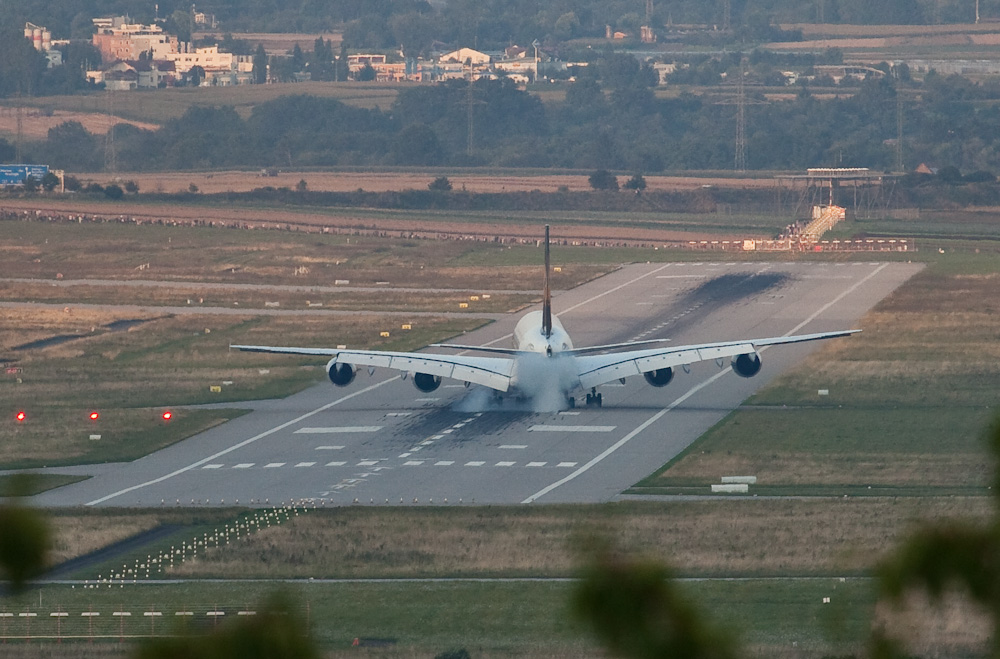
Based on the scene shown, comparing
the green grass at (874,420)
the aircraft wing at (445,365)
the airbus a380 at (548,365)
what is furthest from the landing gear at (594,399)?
the green grass at (874,420)

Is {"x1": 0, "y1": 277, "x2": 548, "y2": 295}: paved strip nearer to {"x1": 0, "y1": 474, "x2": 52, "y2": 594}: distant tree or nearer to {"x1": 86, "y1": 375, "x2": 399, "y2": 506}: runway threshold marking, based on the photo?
{"x1": 86, "y1": 375, "x2": 399, "y2": 506}: runway threshold marking

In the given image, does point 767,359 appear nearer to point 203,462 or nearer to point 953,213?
point 203,462

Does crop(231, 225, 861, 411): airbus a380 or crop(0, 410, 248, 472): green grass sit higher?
crop(231, 225, 861, 411): airbus a380

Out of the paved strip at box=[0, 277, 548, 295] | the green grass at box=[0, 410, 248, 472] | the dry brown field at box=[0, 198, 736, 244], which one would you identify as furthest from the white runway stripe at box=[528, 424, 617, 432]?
the dry brown field at box=[0, 198, 736, 244]

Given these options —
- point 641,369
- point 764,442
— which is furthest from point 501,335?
point 764,442

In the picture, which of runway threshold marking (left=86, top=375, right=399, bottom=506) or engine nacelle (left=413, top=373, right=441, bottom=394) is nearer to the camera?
runway threshold marking (left=86, top=375, right=399, bottom=506)

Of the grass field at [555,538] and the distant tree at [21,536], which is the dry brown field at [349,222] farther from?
the distant tree at [21,536]

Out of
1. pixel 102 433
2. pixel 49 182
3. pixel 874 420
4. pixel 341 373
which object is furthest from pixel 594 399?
pixel 49 182
